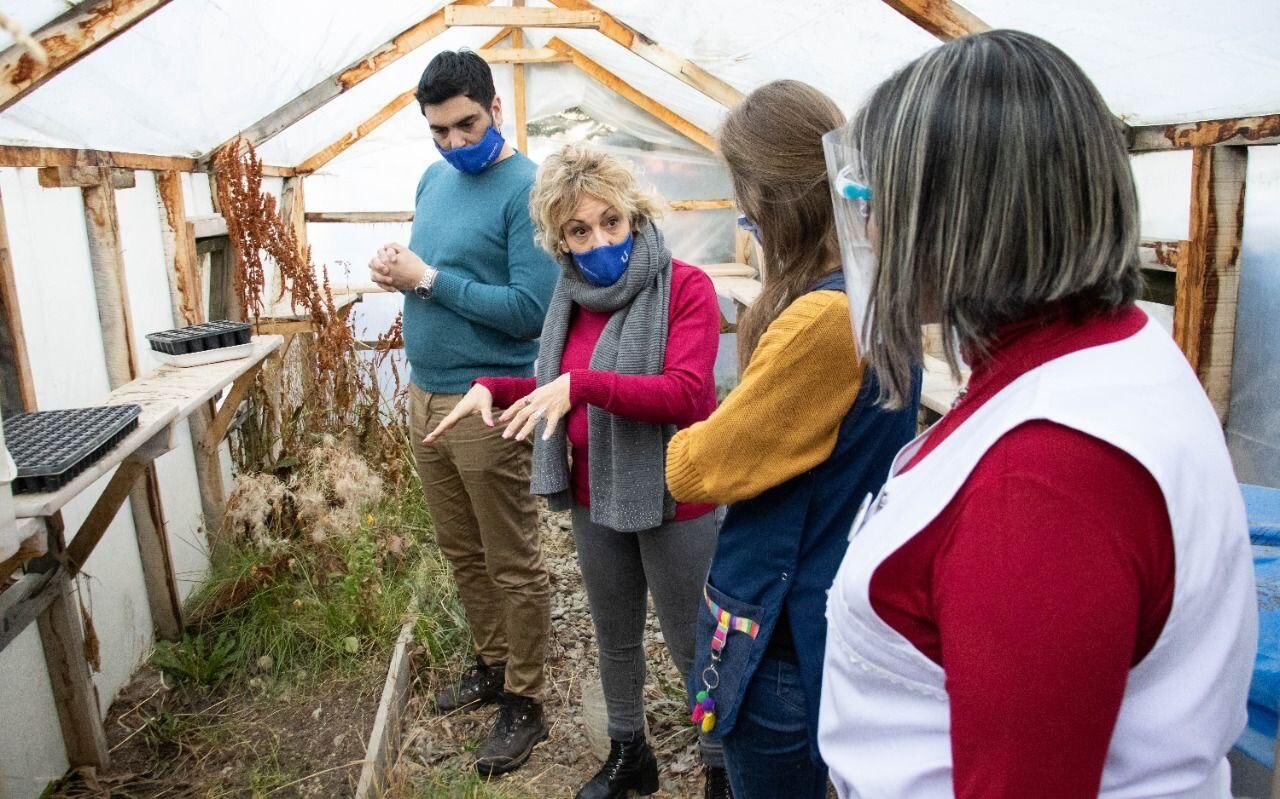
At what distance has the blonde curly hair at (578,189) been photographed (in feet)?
7.18

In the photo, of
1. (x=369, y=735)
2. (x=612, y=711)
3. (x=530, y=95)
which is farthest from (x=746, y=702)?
(x=530, y=95)

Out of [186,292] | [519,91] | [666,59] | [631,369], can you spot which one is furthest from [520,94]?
[631,369]

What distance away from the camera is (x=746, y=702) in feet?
5.09

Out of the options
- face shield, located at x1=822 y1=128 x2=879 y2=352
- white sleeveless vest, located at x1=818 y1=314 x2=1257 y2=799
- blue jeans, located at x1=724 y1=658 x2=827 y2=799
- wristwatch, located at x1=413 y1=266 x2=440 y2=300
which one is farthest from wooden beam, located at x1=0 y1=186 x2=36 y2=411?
white sleeveless vest, located at x1=818 y1=314 x2=1257 y2=799

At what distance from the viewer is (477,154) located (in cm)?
270

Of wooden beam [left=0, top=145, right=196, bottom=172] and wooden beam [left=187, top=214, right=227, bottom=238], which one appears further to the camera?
wooden beam [left=187, top=214, right=227, bottom=238]

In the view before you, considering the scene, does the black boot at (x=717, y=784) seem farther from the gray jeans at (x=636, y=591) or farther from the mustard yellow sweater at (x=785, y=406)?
the mustard yellow sweater at (x=785, y=406)

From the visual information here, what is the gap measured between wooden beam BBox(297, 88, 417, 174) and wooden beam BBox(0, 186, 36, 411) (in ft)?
16.0

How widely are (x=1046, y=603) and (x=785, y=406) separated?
74cm

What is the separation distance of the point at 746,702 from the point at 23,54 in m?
2.29

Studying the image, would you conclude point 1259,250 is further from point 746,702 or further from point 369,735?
point 369,735

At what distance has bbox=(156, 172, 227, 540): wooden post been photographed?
4.29m

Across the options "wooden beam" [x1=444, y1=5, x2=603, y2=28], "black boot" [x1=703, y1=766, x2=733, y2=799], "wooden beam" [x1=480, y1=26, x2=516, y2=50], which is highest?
"wooden beam" [x1=480, y1=26, x2=516, y2=50]

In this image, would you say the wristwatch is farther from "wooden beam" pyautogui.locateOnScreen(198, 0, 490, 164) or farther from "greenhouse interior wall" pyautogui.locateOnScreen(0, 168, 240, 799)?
"wooden beam" pyautogui.locateOnScreen(198, 0, 490, 164)
